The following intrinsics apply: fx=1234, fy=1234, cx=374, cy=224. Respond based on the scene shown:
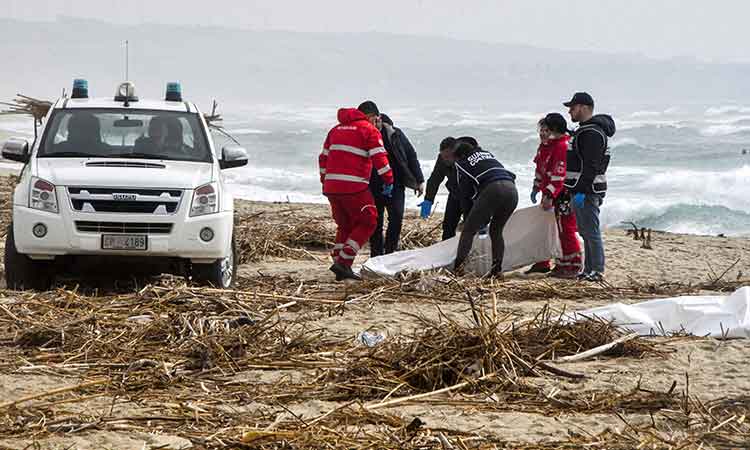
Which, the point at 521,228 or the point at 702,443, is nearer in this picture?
the point at 702,443

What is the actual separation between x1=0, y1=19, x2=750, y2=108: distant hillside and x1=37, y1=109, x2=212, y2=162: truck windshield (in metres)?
87.4

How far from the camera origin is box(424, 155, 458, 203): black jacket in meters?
12.9

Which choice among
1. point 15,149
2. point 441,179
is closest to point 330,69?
point 441,179

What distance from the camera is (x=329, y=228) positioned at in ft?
51.9

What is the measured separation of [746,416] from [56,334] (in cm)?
428

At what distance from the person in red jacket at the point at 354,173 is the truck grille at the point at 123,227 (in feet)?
6.89

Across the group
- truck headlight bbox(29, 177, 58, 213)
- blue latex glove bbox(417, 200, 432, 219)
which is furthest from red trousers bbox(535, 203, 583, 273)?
truck headlight bbox(29, 177, 58, 213)

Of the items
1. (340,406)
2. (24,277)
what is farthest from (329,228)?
(340,406)

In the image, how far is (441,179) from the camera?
1318 centimetres

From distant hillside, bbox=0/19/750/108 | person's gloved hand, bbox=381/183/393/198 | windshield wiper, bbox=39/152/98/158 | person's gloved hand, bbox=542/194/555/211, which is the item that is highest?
distant hillside, bbox=0/19/750/108

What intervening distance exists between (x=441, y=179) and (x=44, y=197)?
185 inches

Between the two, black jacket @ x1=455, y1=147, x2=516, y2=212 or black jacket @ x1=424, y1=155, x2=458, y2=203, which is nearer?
black jacket @ x1=455, y1=147, x2=516, y2=212

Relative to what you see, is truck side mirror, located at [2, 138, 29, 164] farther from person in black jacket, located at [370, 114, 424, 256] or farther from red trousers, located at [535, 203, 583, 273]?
red trousers, located at [535, 203, 583, 273]

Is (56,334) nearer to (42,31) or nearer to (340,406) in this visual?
(340,406)
